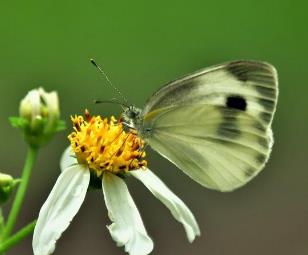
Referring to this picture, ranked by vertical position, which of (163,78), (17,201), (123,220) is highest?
(17,201)

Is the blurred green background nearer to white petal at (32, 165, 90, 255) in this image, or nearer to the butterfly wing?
the butterfly wing

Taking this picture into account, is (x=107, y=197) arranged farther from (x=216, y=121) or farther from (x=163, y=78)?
(x=163, y=78)

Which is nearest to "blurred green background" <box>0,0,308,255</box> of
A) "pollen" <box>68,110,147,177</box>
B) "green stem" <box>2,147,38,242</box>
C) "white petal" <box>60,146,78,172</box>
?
"white petal" <box>60,146,78,172</box>

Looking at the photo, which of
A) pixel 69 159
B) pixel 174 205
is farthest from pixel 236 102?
pixel 69 159

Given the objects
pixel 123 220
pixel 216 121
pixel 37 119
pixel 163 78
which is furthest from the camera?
pixel 163 78

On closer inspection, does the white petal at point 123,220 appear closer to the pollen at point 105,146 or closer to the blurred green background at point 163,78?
the pollen at point 105,146

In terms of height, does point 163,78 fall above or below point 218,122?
below
